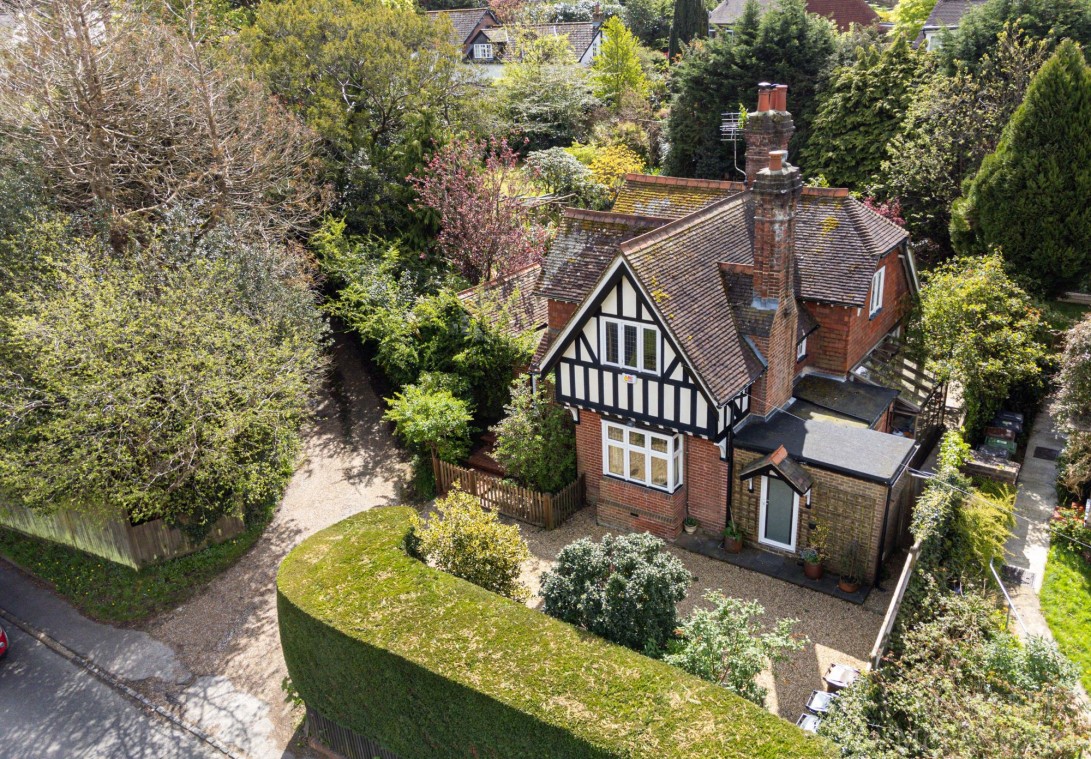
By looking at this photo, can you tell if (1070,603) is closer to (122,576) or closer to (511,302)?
(511,302)

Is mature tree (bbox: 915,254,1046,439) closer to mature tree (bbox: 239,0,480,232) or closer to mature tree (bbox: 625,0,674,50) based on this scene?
mature tree (bbox: 239,0,480,232)

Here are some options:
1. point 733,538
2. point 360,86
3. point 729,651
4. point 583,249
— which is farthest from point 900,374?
point 360,86

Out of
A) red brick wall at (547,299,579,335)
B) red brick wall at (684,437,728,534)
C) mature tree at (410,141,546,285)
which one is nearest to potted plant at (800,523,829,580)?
red brick wall at (684,437,728,534)

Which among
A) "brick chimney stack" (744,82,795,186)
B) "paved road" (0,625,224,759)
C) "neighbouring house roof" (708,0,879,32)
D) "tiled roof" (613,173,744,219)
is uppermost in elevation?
"neighbouring house roof" (708,0,879,32)

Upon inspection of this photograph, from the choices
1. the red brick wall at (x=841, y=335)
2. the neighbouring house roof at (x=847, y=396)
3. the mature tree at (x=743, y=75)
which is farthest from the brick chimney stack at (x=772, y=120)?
the mature tree at (x=743, y=75)

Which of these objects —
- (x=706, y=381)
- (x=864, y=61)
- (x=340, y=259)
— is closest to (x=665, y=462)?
(x=706, y=381)

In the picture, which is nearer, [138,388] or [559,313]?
[138,388]
